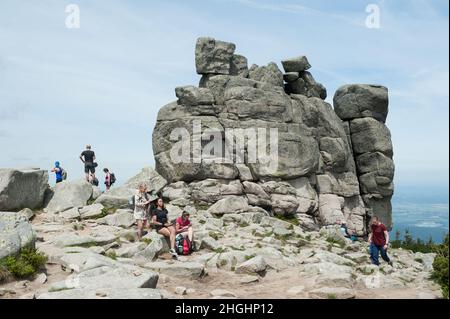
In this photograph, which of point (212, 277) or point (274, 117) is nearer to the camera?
point (212, 277)

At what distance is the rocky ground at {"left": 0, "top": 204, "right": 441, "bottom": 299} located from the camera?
16312 mm

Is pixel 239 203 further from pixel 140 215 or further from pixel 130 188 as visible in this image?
pixel 140 215

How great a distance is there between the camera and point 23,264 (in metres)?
18.0

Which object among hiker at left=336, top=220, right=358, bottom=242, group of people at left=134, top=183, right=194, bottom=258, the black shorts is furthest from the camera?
the black shorts

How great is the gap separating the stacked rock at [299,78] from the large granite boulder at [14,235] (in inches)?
1272

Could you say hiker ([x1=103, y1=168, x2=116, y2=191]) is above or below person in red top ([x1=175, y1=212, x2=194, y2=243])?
above

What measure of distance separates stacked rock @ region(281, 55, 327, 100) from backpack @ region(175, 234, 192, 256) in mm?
27286

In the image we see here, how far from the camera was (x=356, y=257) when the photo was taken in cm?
2494

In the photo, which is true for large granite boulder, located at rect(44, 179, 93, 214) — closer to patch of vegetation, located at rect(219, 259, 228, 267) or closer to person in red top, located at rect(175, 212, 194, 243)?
person in red top, located at rect(175, 212, 194, 243)

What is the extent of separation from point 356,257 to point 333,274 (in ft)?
25.4

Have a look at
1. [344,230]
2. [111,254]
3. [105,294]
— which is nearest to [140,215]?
[111,254]

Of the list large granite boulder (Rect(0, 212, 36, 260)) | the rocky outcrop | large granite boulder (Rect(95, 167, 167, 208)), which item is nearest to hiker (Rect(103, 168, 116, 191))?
large granite boulder (Rect(95, 167, 167, 208))
